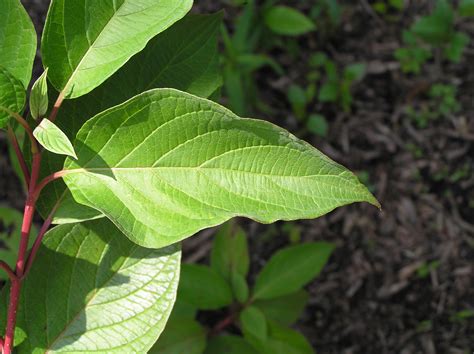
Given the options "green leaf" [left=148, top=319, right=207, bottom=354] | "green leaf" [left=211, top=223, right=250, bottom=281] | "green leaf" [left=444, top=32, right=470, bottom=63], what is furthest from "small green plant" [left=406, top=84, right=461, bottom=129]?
"green leaf" [left=148, top=319, right=207, bottom=354]

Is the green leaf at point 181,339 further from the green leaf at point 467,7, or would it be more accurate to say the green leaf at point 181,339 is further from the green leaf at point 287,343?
the green leaf at point 467,7

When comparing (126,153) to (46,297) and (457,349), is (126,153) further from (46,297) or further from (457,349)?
(457,349)

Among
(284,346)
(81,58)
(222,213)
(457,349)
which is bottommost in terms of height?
(457,349)

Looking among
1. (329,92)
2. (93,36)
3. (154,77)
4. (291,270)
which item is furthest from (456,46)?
(93,36)

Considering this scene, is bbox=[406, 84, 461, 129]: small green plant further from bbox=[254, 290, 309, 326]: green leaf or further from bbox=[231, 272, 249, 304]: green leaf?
bbox=[231, 272, 249, 304]: green leaf

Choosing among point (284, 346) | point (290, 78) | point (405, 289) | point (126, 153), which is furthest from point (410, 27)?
point (126, 153)

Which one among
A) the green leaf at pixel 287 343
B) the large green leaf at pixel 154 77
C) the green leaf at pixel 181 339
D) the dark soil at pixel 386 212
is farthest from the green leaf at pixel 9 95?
the dark soil at pixel 386 212
